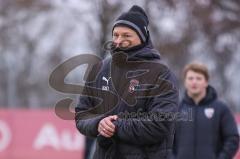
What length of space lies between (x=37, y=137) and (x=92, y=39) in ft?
8.94

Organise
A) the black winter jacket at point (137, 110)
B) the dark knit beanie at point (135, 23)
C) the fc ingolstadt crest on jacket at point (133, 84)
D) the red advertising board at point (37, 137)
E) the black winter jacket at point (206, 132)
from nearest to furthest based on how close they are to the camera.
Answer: the black winter jacket at point (137, 110), the fc ingolstadt crest on jacket at point (133, 84), the dark knit beanie at point (135, 23), the black winter jacket at point (206, 132), the red advertising board at point (37, 137)

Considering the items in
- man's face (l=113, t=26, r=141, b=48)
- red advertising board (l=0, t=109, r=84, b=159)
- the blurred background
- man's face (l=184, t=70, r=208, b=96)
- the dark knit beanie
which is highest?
the blurred background

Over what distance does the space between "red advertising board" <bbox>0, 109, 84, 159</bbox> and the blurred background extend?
1.9 inches

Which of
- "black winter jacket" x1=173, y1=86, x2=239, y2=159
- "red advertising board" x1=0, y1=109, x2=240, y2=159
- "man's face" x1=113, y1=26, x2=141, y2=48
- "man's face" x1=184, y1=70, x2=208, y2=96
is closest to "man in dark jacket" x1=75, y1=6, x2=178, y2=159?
"man's face" x1=113, y1=26, x2=141, y2=48

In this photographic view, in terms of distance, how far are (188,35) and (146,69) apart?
14.9 m

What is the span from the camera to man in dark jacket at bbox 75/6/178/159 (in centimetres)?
506

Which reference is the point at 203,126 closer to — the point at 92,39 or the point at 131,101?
the point at 131,101

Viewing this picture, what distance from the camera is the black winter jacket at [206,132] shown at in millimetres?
7285

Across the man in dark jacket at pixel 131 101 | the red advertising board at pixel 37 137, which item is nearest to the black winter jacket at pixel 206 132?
the man in dark jacket at pixel 131 101

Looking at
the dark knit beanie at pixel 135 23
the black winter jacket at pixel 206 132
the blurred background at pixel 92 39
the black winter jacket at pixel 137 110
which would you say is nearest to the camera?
the black winter jacket at pixel 137 110

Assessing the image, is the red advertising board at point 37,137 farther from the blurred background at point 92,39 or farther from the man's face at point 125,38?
the man's face at point 125,38

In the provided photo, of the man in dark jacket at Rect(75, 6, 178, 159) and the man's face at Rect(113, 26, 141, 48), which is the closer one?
the man in dark jacket at Rect(75, 6, 178, 159)

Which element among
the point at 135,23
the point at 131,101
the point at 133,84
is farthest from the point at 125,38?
the point at 131,101

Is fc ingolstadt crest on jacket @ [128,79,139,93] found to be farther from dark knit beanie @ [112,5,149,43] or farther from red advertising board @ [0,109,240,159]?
red advertising board @ [0,109,240,159]
